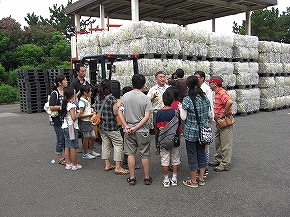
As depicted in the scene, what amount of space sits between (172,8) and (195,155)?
12798mm

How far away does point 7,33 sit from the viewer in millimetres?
26828

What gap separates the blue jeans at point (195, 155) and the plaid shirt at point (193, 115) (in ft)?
0.39

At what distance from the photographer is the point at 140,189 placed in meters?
4.51

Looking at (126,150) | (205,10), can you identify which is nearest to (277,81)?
(205,10)

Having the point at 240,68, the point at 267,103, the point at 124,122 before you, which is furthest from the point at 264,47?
the point at 124,122

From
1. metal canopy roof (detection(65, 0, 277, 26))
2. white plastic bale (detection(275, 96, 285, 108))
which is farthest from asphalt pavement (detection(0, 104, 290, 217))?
metal canopy roof (detection(65, 0, 277, 26))

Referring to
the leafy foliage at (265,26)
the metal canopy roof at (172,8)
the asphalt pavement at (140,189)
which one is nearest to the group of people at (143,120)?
→ the asphalt pavement at (140,189)

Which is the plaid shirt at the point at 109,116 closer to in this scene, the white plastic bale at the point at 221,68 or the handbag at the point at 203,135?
the handbag at the point at 203,135

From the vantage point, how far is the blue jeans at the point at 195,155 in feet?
14.8

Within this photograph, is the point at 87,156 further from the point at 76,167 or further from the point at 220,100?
the point at 220,100

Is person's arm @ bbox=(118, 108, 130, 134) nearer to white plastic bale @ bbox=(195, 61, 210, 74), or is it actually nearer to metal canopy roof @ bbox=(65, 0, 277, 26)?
white plastic bale @ bbox=(195, 61, 210, 74)

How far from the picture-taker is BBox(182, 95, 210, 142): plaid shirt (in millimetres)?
4453

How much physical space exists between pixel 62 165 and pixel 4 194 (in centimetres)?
147

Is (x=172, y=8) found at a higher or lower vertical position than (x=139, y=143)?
higher
